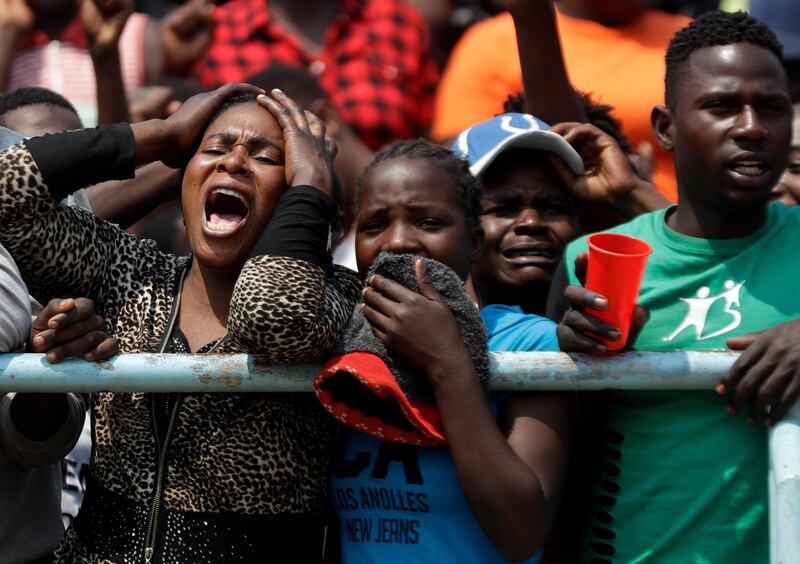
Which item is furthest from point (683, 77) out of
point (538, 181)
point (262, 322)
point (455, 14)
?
point (455, 14)

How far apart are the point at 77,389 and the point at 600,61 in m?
2.76

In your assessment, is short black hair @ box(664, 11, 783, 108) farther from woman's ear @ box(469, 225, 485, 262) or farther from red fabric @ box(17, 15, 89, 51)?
red fabric @ box(17, 15, 89, 51)

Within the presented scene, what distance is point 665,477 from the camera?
2.92 metres

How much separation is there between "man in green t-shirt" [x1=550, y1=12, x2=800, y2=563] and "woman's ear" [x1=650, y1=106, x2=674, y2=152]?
7cm

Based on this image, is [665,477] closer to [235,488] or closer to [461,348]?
[461,348]

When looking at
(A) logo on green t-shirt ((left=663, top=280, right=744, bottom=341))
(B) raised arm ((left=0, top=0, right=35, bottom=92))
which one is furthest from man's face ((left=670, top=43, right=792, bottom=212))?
(B) raised arm ((left=0, top=0, right=35, bottom=92))

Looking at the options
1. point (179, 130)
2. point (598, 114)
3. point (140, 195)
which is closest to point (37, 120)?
point (140, 195)

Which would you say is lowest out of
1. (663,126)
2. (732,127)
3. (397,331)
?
(397,331)

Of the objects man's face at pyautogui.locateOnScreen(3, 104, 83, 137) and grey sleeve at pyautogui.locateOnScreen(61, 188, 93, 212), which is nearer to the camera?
grey sleeve at pyautogui.locateOnScreen(61, 188, 93, 212)

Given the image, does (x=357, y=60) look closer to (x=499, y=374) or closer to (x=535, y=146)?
(x=535, y=146)

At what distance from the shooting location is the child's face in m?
3.13

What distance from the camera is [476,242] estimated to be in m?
3.35

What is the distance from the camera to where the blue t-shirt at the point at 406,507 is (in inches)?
111

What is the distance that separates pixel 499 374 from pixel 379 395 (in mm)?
253
